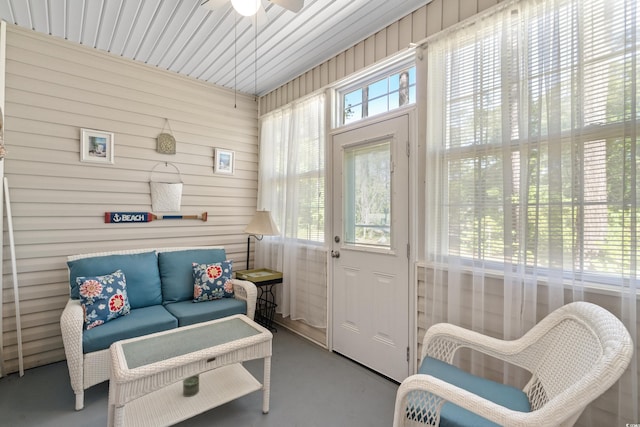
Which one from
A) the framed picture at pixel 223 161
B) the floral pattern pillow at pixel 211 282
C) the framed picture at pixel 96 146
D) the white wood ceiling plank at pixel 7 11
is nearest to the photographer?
the white wood ceiling plank at pixel 7 11

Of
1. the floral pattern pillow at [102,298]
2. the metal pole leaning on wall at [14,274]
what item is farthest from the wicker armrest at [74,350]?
the metal pole leaning on wall at [14,274]

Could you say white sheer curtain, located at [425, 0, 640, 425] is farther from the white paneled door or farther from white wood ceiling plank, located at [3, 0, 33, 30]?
white wood ceiling plank, located at [3, 0, 33, 30]

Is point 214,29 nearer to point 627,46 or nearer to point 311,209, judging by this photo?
point 311,209

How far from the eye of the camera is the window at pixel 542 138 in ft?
4.53

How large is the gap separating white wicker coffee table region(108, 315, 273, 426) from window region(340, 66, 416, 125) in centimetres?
207

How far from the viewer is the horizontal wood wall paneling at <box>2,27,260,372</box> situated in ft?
8.04

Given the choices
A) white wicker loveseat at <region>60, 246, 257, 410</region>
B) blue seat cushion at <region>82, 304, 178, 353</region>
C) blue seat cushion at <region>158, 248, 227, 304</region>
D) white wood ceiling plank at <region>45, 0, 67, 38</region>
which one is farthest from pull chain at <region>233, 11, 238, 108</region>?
blue seat cushion at <region>82, 304, 178, 353</region>

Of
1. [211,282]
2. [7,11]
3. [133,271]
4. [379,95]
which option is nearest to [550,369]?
[379,95]

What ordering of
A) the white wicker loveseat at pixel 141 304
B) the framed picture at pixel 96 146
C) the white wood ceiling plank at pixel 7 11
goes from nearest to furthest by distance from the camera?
1. the white wicker loveseat at pixel 141 304
2. the white wood ceiling plank at pixel 7 11
3. the framed picture at pixel 96 146

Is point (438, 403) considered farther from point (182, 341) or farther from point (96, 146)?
point (96, 146)

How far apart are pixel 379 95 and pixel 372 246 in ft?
4.44

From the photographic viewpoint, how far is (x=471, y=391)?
1407mm

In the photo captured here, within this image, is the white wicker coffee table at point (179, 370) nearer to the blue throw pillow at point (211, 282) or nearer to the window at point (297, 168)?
the blue throw pillow at point (211, 282)

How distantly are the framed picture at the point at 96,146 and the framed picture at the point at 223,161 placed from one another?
1039 mm
